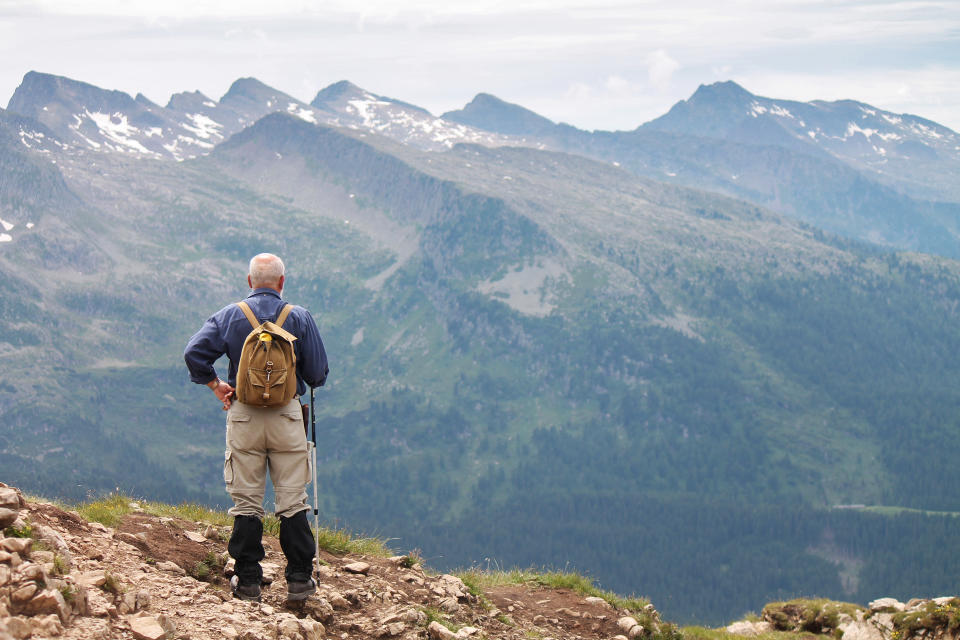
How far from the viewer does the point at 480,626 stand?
15188mm

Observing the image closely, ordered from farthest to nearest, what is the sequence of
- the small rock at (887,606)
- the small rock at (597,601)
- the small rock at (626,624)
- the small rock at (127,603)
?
the small rock at (887,606), the small rock at (597,601), the small rock at (626,624), the small rock at (127,603)

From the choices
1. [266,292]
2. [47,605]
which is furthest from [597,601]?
[47,605]

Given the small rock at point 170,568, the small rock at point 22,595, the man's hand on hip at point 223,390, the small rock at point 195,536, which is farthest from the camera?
the small rock at point 195,536

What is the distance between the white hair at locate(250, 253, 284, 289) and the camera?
543 inches

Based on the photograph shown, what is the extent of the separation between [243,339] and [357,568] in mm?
5365

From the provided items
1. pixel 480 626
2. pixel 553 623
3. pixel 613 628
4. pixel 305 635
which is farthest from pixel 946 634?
pixel 305 635

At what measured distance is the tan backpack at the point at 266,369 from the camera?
12.6 m

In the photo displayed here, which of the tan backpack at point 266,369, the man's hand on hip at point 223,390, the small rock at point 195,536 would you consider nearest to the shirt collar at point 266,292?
the tan backpack at point 266,369

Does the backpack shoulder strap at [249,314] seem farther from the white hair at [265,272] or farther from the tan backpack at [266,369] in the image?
the white hair at [265,272]

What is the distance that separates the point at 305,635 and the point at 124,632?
8.68ft

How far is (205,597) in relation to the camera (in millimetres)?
12742

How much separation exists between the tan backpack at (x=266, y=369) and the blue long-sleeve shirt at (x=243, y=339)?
604mm

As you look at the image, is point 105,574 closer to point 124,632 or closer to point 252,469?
point 124,632

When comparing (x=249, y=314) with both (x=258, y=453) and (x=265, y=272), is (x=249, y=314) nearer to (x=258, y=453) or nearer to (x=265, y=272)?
(x=265, y=272)
